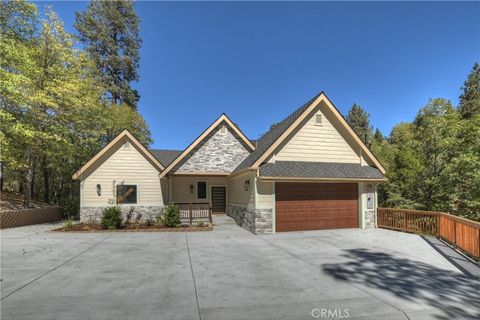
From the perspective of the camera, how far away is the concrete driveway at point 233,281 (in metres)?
4.65

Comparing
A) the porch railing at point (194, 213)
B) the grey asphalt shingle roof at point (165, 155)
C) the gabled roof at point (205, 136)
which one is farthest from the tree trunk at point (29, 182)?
the porch railing at point (194, 213)

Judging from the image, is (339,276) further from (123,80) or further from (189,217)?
(123,80)

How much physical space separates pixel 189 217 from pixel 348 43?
13581 mm

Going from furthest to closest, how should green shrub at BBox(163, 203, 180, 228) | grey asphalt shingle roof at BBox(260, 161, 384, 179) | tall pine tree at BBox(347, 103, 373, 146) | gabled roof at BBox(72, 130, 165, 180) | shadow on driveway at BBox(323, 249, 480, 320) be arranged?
tall pine tree at BBox(347, 103, 373, 146)
gabled roof at BBox(72, 130, 165, 180)
green shrub at BBox(163, 203, 180, 228)
grey asphalt shingle roof at BBox(260, 161, 384, 179)
shadow on driveway at BBox(323, 249, 480, 320)

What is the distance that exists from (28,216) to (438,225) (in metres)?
19.6

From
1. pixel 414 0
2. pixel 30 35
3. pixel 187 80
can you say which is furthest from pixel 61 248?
pixel 187 80

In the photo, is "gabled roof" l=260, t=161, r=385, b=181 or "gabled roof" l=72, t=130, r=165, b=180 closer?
"gabled roof" l=260, t=161, r=385, b=181

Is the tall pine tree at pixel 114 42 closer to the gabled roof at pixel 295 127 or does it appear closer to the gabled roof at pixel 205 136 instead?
the gabled roof at pixel 205 136

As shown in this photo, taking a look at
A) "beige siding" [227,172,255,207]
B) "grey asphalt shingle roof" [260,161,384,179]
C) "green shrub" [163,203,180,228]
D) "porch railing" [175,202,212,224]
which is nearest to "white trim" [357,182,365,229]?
"grey asphalt shingle roof" [260,161,384,179]

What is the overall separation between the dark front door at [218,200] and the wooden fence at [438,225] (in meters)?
10.0

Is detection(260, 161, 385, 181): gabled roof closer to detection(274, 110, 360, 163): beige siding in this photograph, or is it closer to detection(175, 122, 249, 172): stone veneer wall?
detection(274, 110, 360, 163): beige siding

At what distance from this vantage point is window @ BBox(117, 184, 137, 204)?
1771 cm

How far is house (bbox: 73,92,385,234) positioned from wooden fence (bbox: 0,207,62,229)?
252 centimetres

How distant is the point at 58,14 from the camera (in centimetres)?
1978
